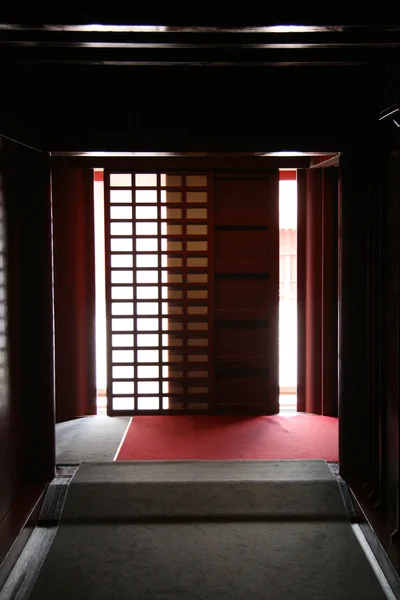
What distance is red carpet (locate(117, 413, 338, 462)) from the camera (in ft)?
13.8

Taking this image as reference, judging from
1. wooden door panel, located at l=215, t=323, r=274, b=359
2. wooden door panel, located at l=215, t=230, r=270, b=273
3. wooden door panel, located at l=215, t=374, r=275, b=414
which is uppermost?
wooden door panel, located at l=215, t=230, r=270, b=273

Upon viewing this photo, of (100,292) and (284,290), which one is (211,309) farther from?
(100,292)

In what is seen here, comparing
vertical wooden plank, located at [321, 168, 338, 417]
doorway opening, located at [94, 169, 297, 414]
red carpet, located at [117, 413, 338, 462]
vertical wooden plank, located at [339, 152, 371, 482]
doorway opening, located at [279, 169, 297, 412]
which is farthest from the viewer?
doorway opening, located at [279, 169, 297, 412]

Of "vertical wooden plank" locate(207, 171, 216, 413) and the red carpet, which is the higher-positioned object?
"vertical wooden plank" locate(207, 171, 216, 413)

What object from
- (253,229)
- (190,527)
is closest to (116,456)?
(190,527)

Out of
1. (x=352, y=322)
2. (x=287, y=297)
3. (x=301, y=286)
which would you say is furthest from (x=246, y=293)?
(x=287, y=297)

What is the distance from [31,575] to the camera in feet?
9.26

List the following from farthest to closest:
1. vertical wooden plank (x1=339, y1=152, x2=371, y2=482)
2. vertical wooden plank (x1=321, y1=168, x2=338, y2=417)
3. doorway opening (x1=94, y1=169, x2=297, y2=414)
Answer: doorway opening (x1=94, y1=169, x2=297, y2=414) → vertical wooden plank (x1=321, y1=168, x2=338, y2=417) → vertical wooden plank (x1=339, y1=152, x2=371, y2=482)

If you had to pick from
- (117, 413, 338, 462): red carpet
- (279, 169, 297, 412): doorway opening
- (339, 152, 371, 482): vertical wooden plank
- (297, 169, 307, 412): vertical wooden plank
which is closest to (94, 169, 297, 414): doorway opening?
(279, 169, 297, 412): doorway opening

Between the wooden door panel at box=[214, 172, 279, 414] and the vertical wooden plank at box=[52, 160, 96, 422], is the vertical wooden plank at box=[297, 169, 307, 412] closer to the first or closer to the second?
the wooden door panel at box=[214, 172, 279, 414]

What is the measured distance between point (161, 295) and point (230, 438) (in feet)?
4.96

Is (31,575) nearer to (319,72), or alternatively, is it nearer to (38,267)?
(38,267)

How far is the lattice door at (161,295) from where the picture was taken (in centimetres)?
533

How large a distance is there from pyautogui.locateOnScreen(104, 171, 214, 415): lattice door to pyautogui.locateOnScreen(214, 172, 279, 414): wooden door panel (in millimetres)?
128
